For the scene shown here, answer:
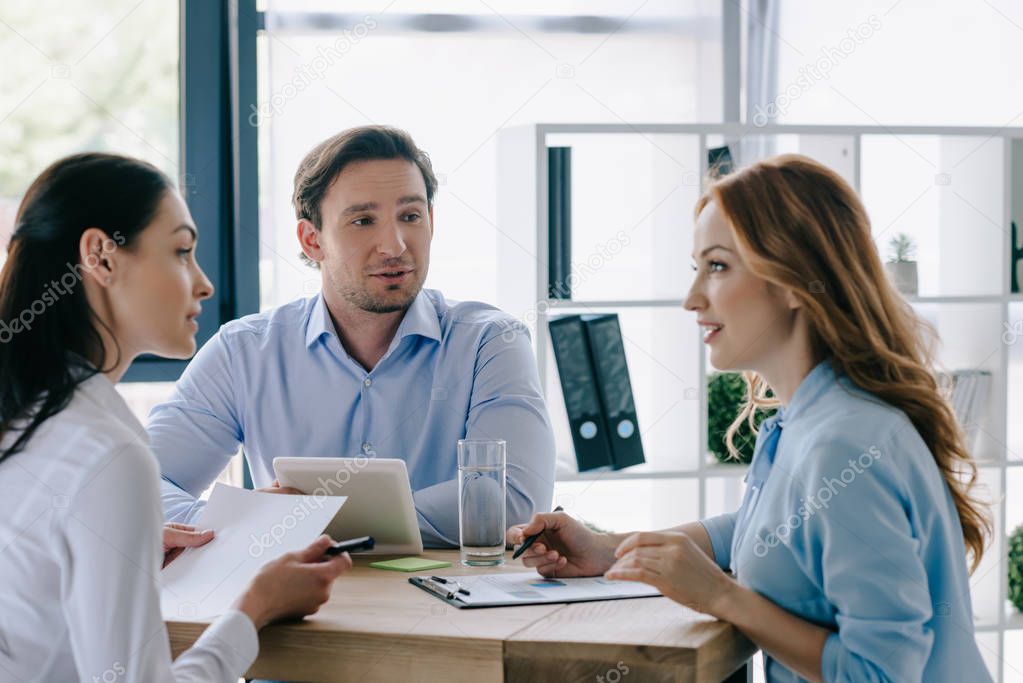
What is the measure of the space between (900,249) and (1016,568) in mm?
976

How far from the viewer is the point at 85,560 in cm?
121

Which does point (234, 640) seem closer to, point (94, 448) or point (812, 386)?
point (94, 448)

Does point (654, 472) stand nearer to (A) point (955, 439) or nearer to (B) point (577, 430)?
(B) point (577, 430)

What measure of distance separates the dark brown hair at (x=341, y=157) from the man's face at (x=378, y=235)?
2 centimetres

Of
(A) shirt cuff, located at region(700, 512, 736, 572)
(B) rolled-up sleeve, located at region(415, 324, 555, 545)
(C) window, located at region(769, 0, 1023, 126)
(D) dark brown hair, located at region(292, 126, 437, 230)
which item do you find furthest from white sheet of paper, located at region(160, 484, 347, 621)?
(C) window, located at region(769, 0, 1023, 126)

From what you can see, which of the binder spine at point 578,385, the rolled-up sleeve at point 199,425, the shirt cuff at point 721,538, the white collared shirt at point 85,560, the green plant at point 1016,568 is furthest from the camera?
the green plant at point 1016,568

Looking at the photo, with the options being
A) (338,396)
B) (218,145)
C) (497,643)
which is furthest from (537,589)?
(218,145)

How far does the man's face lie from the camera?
2.36 meters

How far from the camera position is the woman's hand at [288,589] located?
1.39 metres

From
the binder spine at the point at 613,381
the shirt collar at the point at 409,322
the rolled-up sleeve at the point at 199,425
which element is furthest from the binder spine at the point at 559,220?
the rolled-up sleeve at the point at 199,425

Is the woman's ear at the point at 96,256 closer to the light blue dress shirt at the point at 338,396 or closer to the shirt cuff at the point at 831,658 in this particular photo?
the light blue dress shirt at the point at 338,396

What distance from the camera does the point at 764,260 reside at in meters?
1.52

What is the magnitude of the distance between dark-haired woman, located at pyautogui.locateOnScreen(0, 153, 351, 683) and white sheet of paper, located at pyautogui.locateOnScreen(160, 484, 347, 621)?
0.11 m

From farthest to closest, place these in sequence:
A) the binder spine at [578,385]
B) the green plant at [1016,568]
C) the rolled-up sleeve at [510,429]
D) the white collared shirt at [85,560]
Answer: the green plant at [1016,568] < the binder spine at [578,385] < the rolled-up sleeve at [510,429] < the white collared shirt at [85,560]
